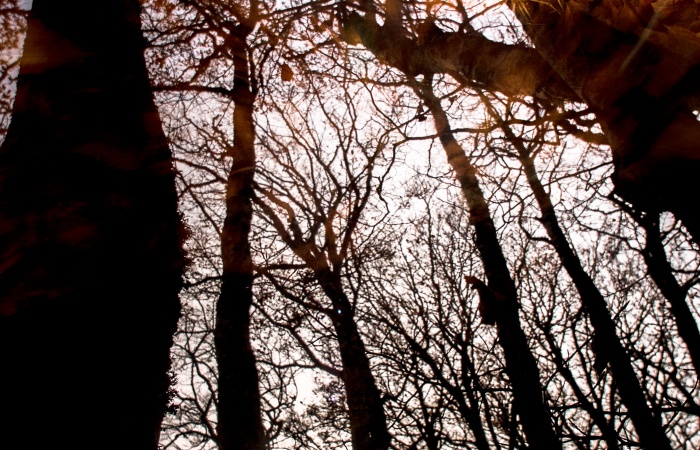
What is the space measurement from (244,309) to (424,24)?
3275 mm

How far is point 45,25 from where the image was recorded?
5.25ft

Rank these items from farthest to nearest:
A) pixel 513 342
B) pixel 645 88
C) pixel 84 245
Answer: pixel 513 342
pixel 645 88
pixel 84 245

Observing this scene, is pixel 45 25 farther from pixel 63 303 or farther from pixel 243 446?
pixel 243 446

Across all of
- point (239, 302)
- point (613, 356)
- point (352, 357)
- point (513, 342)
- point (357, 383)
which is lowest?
point (613, 356)

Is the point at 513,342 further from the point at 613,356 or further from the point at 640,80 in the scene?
the point at 640,80

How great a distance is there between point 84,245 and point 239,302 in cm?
324

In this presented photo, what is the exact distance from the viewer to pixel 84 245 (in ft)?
3.61

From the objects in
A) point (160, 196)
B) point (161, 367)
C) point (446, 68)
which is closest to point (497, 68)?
point (446, 68)

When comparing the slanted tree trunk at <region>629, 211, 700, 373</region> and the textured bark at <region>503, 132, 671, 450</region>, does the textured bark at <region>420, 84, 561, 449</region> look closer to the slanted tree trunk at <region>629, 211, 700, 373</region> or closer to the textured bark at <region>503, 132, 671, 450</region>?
the textured bark at <region>503, 132, 671, 450</region>

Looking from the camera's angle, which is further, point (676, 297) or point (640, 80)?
point (676, 297)

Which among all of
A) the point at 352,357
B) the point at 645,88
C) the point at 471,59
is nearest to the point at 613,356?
the point at 352,357

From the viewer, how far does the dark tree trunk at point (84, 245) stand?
0.88 m

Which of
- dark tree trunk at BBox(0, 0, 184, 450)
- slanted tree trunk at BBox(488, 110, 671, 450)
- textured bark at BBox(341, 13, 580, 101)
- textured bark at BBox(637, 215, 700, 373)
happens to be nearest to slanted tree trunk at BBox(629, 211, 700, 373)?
textured bark at BBox(637, 215, 700, 373)

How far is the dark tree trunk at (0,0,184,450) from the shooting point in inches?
34.8
